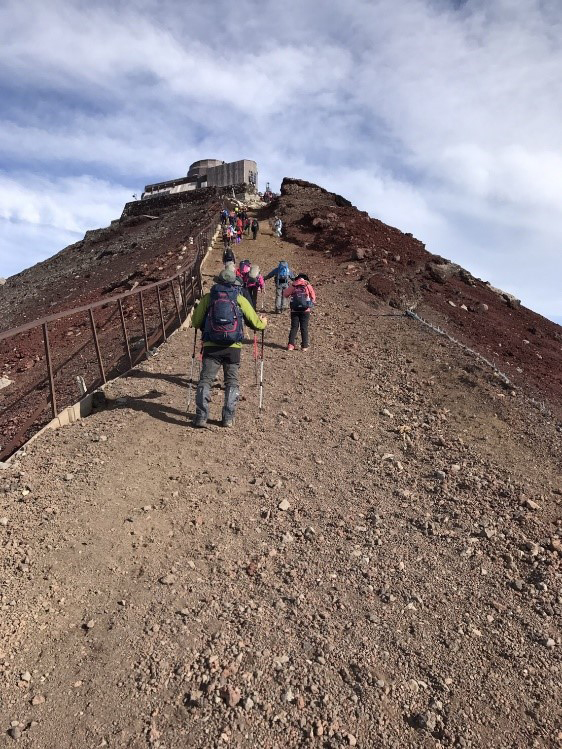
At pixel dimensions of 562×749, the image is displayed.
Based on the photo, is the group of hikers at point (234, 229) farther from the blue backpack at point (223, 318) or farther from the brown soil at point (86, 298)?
the blue backpack at point (223, 318)

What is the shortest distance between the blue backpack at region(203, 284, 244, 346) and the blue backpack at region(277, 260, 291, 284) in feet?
18.5

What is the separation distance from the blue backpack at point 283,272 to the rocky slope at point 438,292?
12.1 feet

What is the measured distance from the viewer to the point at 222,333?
223 inches

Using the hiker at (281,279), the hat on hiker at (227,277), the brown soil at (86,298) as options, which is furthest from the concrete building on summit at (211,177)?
the hat on hiker at (227,277)

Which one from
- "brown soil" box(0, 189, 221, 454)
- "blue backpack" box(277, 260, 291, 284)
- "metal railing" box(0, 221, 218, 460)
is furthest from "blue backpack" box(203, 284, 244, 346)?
"blue backpack" box(277, 260, 291, 284)

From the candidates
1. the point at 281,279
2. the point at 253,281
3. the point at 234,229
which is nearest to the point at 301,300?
the point at 253,281

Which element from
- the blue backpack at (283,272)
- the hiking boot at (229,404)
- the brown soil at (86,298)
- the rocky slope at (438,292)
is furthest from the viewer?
the rocky slope at (438,292)

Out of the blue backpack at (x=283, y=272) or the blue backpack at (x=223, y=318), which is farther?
the blue backpack at (x=283, y=272)

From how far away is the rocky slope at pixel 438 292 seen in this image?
12.1m

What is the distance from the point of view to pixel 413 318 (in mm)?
12391

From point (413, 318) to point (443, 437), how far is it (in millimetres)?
6507

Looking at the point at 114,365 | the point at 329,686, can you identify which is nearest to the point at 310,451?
the point at 329,686

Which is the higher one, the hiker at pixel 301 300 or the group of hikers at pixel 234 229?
the group of hikers at pixel 234 229

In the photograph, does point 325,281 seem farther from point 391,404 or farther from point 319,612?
point 319,612
